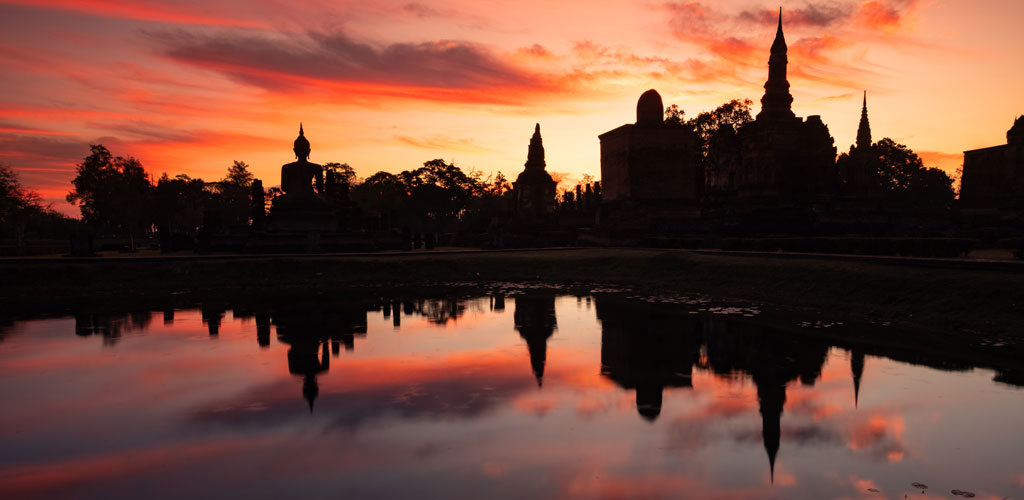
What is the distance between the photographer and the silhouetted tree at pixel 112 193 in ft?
216

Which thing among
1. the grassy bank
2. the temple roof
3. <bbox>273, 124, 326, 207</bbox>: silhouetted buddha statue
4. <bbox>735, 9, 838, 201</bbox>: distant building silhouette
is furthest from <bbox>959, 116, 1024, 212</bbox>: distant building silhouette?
<bbox>273, 124, 326, 207</bbox>: silhouetted buddha statue

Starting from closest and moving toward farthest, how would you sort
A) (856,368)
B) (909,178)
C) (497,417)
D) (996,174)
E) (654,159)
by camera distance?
1. (497,417)
2. (856,368)
3. (996,174)
4. (654,159)
5. (909,178)

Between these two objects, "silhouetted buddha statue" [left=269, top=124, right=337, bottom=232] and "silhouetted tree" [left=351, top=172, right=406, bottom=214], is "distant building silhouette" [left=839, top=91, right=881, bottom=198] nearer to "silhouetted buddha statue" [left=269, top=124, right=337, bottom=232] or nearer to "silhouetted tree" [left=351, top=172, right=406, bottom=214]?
"silhouetted buddha statue" [left=269, top=124, right=337, bottom=232]

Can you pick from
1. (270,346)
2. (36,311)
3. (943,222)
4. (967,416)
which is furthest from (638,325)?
(943,222)

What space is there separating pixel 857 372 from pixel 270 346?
1051cm

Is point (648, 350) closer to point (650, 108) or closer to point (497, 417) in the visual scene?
point (497, 417)

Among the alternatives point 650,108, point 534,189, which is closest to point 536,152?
point 534,189

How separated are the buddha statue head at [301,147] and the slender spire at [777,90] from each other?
32512 mm

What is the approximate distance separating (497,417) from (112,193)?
2964 inches

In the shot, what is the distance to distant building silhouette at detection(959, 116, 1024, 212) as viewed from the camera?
4016 centimetres

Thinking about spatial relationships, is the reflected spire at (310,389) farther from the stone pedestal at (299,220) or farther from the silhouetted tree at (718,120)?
the silhouetted tree at (718,120)

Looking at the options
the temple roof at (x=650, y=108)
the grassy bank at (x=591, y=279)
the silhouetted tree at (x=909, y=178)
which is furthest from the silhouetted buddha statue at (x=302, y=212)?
the silhouetted tree at (x=909, y=178)

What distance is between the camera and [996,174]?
4212 cm

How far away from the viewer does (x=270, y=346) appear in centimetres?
1159
